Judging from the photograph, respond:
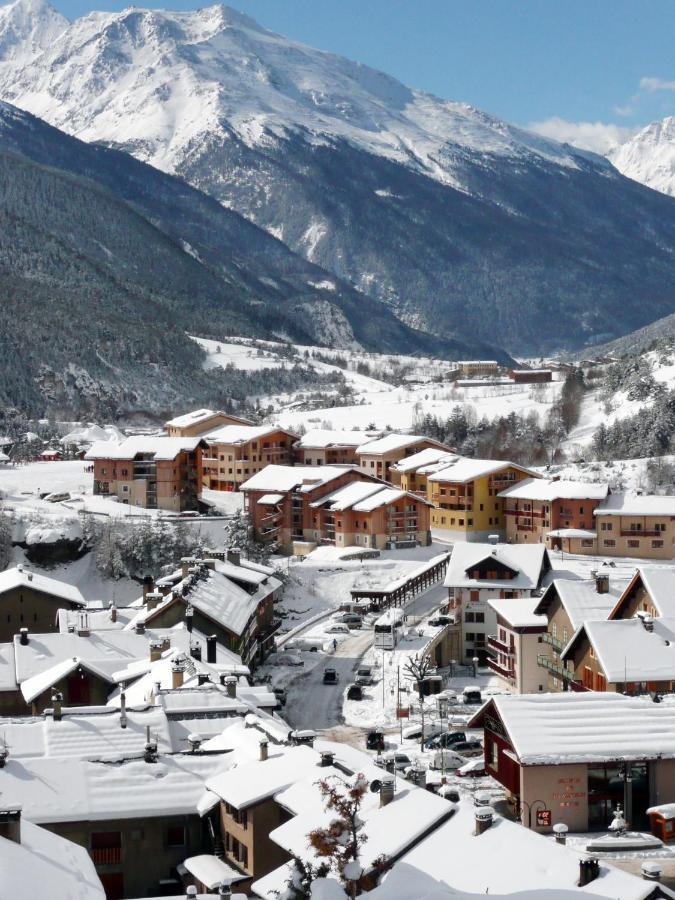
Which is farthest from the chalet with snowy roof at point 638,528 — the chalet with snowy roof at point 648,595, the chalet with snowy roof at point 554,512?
the chalet with snowy roof at point 648,595

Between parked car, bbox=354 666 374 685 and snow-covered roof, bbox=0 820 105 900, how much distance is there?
33203mm

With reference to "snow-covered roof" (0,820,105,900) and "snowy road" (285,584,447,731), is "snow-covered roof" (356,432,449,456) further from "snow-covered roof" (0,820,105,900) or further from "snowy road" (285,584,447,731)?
"snow-covered roof" (0,820,105,900)

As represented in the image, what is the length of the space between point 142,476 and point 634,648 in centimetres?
6759

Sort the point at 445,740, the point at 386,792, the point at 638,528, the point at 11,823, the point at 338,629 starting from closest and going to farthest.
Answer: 1. the point at 11,823
2. the point at 386,792
3. the point at 445,740
4. the point at 338,629
5. the point at 638,528

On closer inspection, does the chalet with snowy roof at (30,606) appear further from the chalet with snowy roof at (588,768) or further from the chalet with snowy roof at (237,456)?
the chalet with snowy roof at (237,456)

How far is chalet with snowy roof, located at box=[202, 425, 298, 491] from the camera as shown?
372 feet

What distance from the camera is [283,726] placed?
39094 mm

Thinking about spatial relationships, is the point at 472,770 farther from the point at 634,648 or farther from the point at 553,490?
the point at 553,490

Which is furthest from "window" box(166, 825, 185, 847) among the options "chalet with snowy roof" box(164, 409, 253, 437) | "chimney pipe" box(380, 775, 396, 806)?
"chalet with snowy roof" box(164, 409, 253, 437)

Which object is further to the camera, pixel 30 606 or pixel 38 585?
pixel 38 585

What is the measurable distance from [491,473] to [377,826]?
7442 centimetres

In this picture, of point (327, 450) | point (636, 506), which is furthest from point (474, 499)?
point (327, 450)

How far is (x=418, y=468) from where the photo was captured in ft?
356

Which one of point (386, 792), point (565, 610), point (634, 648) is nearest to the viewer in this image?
point (386, 792)
